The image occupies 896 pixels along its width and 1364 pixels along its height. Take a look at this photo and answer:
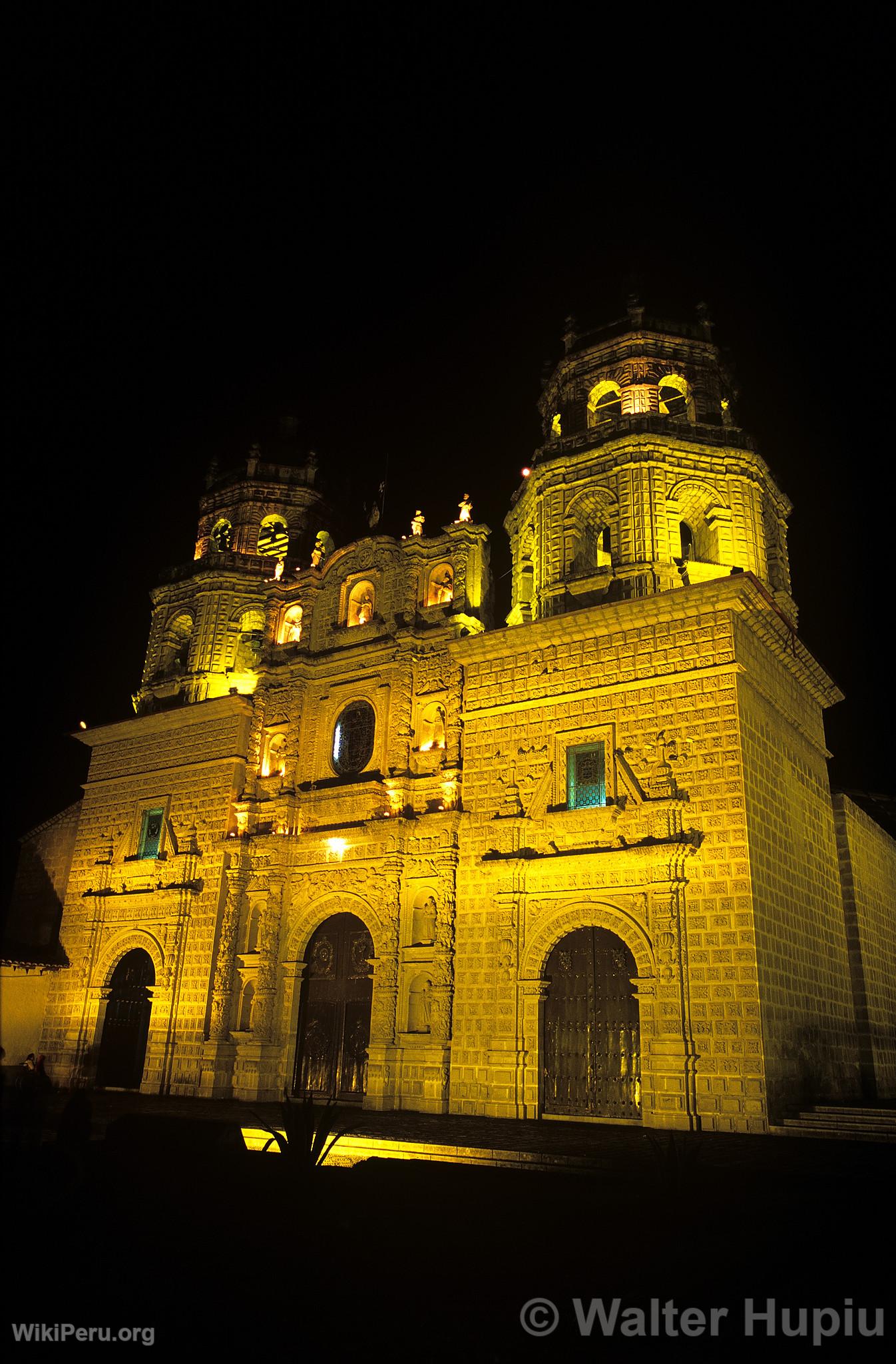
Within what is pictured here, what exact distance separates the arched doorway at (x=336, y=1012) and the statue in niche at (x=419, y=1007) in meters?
1.24

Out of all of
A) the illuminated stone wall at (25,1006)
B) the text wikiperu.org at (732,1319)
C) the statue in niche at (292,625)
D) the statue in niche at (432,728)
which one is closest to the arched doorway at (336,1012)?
the statue in niche at (432,728)

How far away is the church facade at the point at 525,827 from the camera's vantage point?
50.8 ft

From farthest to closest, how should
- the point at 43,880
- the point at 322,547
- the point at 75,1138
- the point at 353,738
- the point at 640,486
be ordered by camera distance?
the point at 322,547 < the point at 43,880 < the point at 353,738 < the point at 640,486 < the point at 75,1138

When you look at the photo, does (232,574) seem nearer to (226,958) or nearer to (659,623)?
(226,958)

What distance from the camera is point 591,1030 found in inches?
629

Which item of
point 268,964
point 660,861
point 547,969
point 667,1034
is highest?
point 660,861

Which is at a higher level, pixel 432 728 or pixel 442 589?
pixel 442 589

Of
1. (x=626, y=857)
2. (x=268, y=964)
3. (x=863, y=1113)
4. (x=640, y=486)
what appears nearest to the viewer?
(x=863, y=1113)

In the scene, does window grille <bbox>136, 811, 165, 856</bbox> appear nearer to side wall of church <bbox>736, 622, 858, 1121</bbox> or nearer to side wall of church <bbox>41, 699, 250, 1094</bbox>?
side wall of church <bbox>41, 699, 250, 1094</bbox>

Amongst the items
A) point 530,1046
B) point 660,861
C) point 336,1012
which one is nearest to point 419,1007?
point 336,1012

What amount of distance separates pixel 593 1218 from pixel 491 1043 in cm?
953

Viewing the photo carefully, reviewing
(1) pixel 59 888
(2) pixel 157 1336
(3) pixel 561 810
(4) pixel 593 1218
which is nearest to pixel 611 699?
(3) pixel 561 810

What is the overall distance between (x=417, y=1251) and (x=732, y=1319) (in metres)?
2.41

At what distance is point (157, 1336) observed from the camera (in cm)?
506
